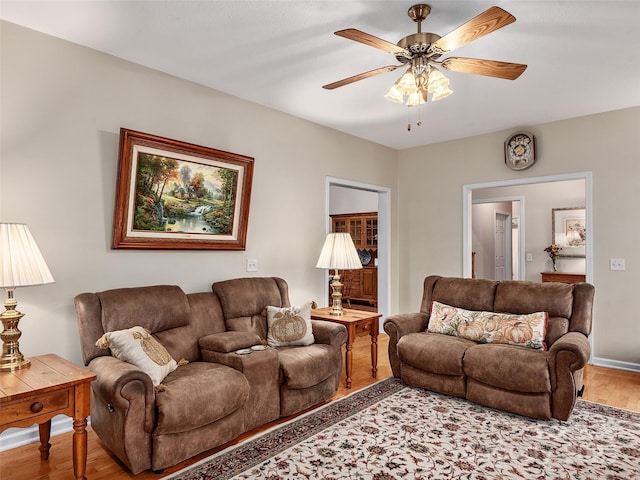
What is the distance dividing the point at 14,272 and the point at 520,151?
4859 mm

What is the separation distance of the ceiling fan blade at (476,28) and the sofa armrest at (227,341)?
7.36ft

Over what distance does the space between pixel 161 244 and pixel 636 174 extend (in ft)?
14.8

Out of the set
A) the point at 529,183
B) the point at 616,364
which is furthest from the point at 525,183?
the point at 616,364

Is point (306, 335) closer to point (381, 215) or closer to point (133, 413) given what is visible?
point (133, 413)

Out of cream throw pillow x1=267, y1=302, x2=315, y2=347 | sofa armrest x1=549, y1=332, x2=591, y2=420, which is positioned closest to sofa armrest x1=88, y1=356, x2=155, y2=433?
cream throw pillow x1=267, y1=302, x2=315, y2=347

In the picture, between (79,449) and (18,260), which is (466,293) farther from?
(18,260)

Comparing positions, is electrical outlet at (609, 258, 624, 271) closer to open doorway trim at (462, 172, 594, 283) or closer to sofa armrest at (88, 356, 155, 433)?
open doorway trim at (462, 172, 594, 283)

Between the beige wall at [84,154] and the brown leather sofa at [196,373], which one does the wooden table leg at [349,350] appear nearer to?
the brown leather sofa at [196,373]

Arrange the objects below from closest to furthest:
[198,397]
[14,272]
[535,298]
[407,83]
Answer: [14,272]
[198,397]
[407,83]
[535,298]

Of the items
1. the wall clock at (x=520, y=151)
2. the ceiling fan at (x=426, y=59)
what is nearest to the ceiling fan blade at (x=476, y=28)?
the ceiling fan at (x=426, y=59)

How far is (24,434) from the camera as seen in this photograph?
262 cm

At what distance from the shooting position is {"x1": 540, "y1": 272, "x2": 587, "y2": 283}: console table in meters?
6.09

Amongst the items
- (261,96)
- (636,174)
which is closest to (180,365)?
(261,96)

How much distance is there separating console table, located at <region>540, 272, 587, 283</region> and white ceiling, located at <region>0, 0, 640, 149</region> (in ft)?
9.02
